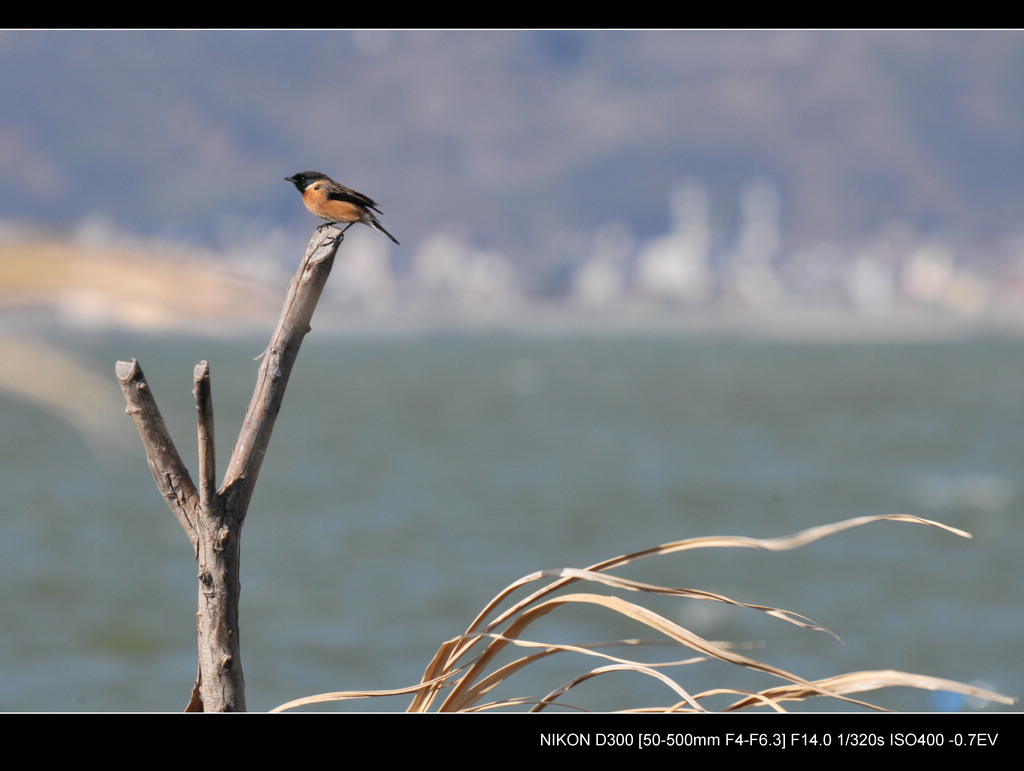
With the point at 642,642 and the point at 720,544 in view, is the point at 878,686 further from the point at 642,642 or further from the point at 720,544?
the point at 642,642

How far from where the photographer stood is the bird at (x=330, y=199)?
2.36 m

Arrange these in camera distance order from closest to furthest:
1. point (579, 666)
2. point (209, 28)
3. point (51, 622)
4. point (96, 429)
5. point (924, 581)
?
1. point (96, 429)
2. point (209, 28)
3. point (579, 666)
4. point (51, 622)
5. point (924, 581)

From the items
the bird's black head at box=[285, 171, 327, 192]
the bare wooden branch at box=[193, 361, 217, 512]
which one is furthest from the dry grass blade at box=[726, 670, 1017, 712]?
the bird's black head at box=[285, 171, 327, 192]

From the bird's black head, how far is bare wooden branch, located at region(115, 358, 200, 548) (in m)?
0.64

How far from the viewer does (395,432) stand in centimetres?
6284

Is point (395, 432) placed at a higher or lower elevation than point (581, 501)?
higher

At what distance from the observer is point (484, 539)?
33062mm

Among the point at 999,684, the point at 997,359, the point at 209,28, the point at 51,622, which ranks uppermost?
the point at 997,359

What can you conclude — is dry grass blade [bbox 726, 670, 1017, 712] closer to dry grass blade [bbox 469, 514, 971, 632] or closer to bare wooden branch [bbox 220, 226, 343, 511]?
dry grass blade [bbox 469, 514, 971, 632]

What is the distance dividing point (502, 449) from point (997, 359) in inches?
4916

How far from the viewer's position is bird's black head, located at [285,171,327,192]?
2.38 m

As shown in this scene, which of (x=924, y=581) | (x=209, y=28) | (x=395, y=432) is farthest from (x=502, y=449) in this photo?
(x=209, y=28)

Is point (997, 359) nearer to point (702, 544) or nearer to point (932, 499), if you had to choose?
point (932, 499)

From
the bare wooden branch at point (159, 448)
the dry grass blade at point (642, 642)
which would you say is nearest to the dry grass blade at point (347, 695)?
the dry grass blade at point (642, 642)
